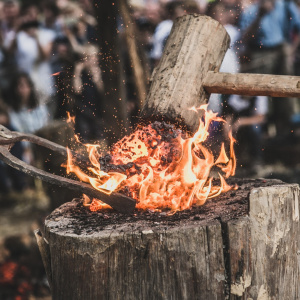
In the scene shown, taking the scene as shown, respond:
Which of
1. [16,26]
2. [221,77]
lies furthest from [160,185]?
[16,26]

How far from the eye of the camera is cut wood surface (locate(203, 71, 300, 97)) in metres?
2.30

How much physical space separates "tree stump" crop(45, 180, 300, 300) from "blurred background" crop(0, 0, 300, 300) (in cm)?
206

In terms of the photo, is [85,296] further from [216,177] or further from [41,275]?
[41,275]

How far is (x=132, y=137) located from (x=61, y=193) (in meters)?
2.33

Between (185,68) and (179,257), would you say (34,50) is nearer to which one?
(185,68)

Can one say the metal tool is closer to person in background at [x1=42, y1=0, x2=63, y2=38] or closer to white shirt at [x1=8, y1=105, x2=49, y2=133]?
person in background at [x1=42, y1=0, x2=63, y2=38]

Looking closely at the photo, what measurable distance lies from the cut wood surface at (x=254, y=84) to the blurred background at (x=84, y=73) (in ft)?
4.22

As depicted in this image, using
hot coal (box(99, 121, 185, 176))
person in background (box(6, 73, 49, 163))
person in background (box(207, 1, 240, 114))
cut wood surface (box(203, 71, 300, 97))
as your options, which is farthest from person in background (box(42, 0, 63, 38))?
hot coal (box(99, 121, 185, 176))

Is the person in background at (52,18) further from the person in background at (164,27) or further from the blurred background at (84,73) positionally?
the person in background at (164,27)

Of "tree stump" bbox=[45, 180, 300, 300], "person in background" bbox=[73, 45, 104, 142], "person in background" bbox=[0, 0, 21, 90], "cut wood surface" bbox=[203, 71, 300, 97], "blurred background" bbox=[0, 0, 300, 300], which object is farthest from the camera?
"person in background" bbox=[0, 0, 21, 90]

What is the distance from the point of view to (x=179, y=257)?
1707 millimetres

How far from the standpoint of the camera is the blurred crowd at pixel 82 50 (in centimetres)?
405

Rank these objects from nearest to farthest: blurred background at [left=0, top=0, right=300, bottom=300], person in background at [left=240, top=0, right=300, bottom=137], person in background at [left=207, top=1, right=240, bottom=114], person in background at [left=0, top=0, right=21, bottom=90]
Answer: blurred background at [left=0, top=0, right=300, bottom=300] < person in background at [left=207, top=1, right=240, bottom=114] < person in background at [left=0, top=0, right=21, bottom=90] < person in background at [left=240, top=0, right=300, bottom=137]

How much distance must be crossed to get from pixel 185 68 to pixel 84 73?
1892 millimetres
